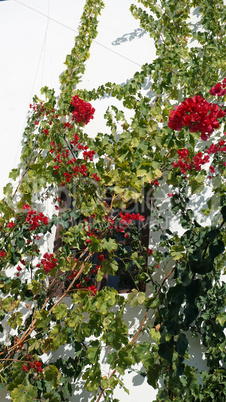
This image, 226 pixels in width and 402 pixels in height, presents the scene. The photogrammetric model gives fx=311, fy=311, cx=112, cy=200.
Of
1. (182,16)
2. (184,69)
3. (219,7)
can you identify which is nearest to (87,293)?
(184,69)

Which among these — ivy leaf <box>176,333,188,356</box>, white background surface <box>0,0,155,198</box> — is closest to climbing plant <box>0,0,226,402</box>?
ivy leaf <box>176,333,188,356</box>

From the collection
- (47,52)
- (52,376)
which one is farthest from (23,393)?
(47,52)

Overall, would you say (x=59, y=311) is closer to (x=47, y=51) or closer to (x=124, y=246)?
(x=124, y=246)

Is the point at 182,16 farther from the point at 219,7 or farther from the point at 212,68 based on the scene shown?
the point at 212,68

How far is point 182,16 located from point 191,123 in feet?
6.37

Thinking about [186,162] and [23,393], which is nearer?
[23,393]

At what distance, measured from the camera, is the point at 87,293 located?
161 cm

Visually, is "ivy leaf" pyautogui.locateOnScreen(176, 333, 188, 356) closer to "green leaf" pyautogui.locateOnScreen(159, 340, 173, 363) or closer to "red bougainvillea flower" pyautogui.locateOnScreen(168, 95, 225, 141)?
"green leaf" pyautogui.locateOnScreen(159, 340, 173, 363)

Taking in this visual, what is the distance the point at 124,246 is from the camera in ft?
6.31

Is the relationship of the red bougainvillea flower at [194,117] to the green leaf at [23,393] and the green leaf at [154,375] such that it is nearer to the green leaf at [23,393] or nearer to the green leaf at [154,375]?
the green leaf at [154,375]

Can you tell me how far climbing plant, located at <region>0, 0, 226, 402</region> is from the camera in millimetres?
1393

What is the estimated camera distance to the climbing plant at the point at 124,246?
139 cm

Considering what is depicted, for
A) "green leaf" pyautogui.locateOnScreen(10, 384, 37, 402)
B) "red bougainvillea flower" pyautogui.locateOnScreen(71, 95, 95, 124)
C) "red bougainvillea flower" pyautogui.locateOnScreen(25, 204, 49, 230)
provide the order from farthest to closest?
"red bougainvillea flower" pyautogui.locateOnScreen(71, 95, 95, 124) → "red bougainvillea flower" pyautogui.locateOnScreen(25, 204, 49, 230) → "green leaf" pyautogui.locateOnScreen(10, 384, 37, 402)

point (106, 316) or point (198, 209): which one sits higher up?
point (198, 209)
